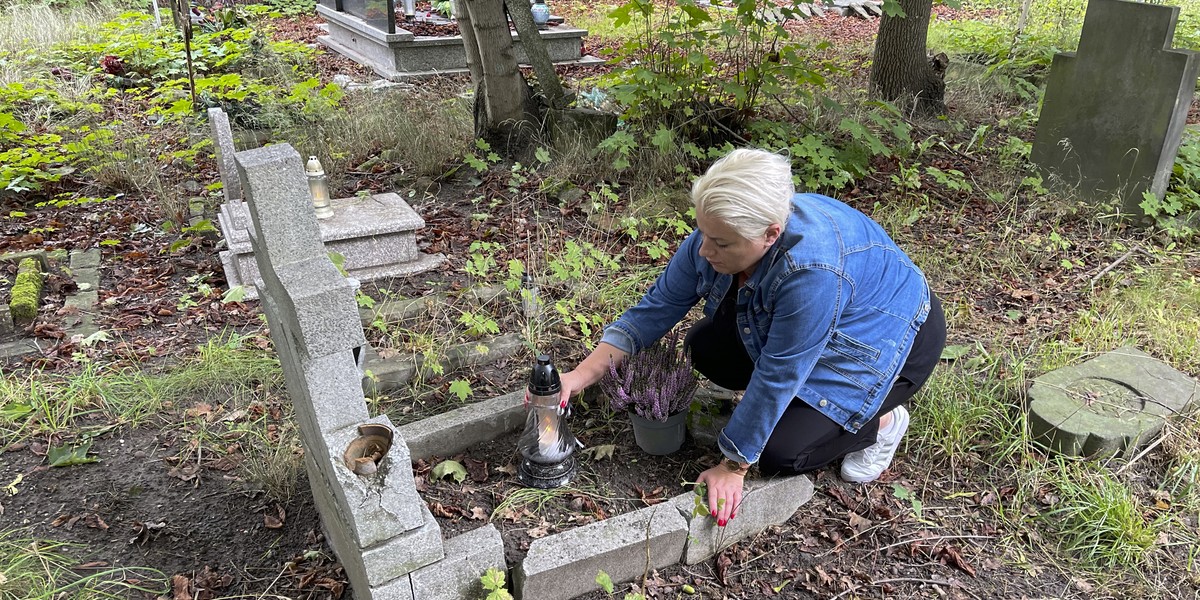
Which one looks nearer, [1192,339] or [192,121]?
[1192,339]

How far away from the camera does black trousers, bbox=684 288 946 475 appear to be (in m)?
2.36

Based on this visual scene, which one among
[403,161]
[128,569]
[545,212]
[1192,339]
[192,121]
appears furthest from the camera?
[192,121]

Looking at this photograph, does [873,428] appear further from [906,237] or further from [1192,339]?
[906,237]

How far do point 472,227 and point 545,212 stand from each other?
46 centimetres

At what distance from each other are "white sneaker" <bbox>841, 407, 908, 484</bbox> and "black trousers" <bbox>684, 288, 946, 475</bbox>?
0.07 meters

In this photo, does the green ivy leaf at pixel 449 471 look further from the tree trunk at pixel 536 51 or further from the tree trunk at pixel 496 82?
the tree trunk at pixel 536 51

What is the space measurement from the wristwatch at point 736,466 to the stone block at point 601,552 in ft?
0.67

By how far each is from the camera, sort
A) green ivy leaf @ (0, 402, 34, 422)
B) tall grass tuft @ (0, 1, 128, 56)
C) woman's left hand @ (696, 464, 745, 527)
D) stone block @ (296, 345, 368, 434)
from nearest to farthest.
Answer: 1. stone block @ (296, 345, 368, 434)
2. woman's left hand @ (696, 464, 745, 527)
3. green ivy leaf @ (0, 402, 34, 422)
4. tall grass tuft @ (0, 1, 128, 56)

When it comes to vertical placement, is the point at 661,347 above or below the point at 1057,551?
above

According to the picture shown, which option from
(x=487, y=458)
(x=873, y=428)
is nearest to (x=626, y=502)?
(x=487, y=458)

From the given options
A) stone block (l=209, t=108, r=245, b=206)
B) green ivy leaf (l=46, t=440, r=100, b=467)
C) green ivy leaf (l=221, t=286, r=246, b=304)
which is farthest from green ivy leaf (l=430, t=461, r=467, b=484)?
stone block (l=209, t=108, r=245, b=206)

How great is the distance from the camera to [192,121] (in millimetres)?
6430

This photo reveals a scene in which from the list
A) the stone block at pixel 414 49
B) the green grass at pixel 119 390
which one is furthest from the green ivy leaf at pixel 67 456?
the stone block at pixel 414 49

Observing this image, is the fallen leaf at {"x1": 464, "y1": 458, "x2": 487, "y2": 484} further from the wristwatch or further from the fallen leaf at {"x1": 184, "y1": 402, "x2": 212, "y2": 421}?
the fallen leaf at {"x1": 184, "y1": 402, "x2": 212, "y2": 421}
